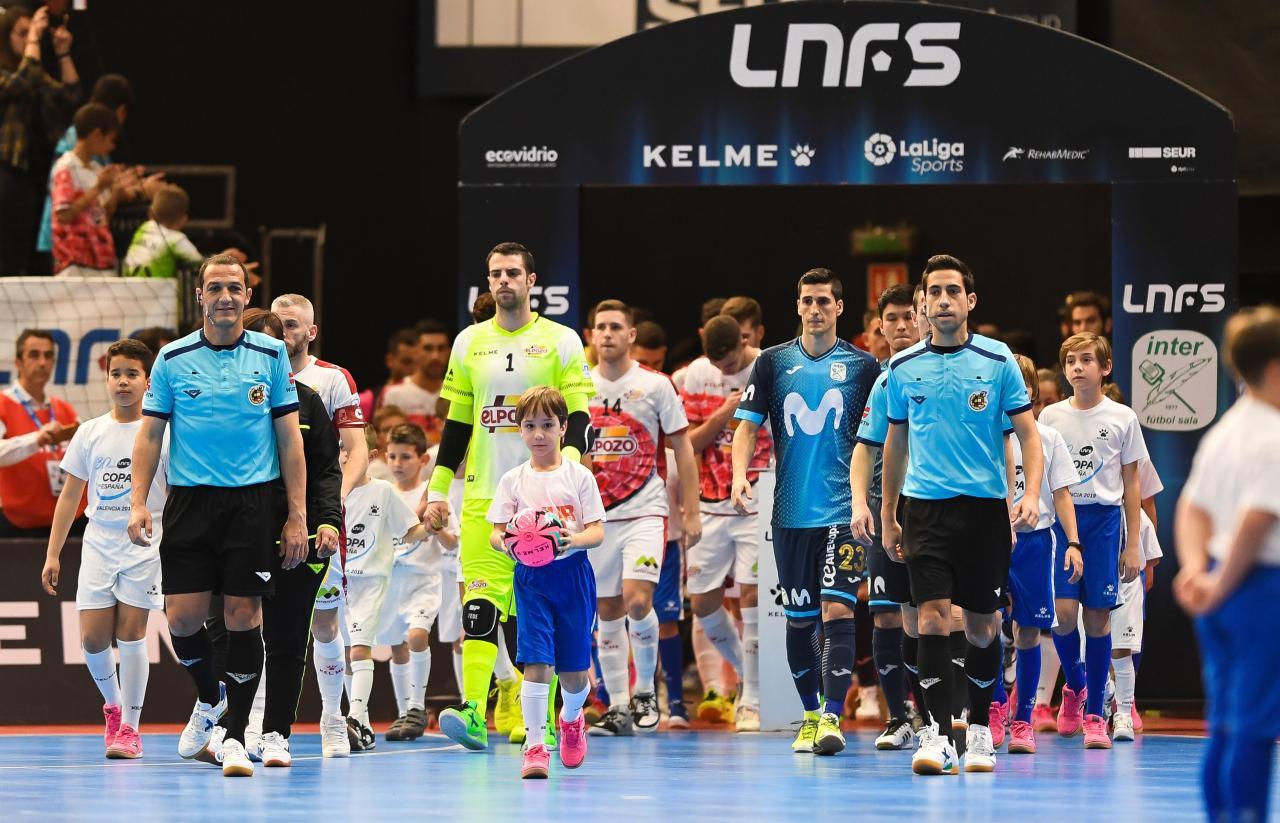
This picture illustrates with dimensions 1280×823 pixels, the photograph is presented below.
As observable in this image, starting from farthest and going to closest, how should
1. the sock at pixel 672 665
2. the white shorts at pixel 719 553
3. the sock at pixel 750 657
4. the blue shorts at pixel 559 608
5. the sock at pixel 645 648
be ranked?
1. the sock at pixel 672 665
2. the white shorts at pixel 719 553
3. the sock at pixel 750 657
4. the sock at pixel 645 648
5. the blue shorts at pixel 559 608

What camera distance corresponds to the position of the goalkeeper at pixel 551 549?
8562 mm

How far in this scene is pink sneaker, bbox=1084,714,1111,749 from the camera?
10.0 m

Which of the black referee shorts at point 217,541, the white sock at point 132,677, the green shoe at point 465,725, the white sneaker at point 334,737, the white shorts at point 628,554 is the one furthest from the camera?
the white shorts at point 628,554

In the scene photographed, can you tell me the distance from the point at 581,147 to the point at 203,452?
4754mm

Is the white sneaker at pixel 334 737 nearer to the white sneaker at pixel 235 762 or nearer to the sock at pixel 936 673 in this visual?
the white sneaker at pixel 235 762

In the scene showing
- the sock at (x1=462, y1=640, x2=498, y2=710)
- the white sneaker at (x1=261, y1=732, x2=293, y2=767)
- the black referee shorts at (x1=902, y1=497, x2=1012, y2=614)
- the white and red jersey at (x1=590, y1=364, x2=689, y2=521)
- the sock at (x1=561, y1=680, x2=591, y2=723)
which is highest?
the white and red jersey at (x1=590, y1=364, x2=689, y2=521)

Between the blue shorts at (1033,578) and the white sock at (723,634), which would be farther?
the white sock at (723,634)

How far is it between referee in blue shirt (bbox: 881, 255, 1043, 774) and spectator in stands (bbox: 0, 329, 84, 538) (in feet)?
19.6

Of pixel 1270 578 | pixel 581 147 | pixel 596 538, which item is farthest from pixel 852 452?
pixel 1270 578

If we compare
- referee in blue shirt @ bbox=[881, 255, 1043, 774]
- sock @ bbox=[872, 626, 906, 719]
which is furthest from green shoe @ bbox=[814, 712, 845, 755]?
referee in blue shirt @ bbox=[881, 255, 1043, 774]

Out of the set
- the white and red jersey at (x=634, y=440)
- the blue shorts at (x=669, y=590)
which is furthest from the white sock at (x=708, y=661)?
the white and red jersey at (x=634, y=440)

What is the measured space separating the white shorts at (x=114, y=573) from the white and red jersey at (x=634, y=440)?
2.52 m

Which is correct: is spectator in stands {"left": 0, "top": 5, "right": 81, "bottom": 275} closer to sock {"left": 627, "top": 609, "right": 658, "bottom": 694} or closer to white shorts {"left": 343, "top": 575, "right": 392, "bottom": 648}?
white shorts {"left": 343, "top": 575, "right": 392, "bottom": 648}

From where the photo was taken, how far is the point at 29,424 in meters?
12.3
